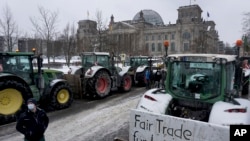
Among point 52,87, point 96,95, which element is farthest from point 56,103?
point 96,95

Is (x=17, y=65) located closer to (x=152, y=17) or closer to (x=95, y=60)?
(x=95, y=60)

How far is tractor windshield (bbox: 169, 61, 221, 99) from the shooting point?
185 inches

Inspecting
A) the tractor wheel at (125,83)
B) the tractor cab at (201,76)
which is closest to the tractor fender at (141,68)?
the tractor wheel at (125,83)

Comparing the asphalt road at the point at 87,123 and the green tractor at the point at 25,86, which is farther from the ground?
the green tractor at the point at 25,86

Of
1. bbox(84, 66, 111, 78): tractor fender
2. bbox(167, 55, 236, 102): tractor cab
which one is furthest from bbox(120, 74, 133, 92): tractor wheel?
bbox(167, 55, 236, 102): tractor cab

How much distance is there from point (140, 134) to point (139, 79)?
1149cm

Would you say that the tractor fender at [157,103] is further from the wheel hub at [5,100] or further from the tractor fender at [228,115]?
the wheel hub at [5,100]

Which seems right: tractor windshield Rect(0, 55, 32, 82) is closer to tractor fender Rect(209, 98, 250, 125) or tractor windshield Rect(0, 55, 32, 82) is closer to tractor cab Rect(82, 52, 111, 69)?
tractor cab Rect(82, 52, 111, 69)

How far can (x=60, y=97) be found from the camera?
966cm

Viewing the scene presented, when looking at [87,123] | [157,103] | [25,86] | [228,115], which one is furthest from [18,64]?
[228,115]

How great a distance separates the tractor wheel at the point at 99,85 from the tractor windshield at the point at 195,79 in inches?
255

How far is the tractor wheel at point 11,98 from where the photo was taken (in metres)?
7.57

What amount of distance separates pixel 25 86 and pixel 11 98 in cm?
56

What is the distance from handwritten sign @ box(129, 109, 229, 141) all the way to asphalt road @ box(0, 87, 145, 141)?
7.12 ft
